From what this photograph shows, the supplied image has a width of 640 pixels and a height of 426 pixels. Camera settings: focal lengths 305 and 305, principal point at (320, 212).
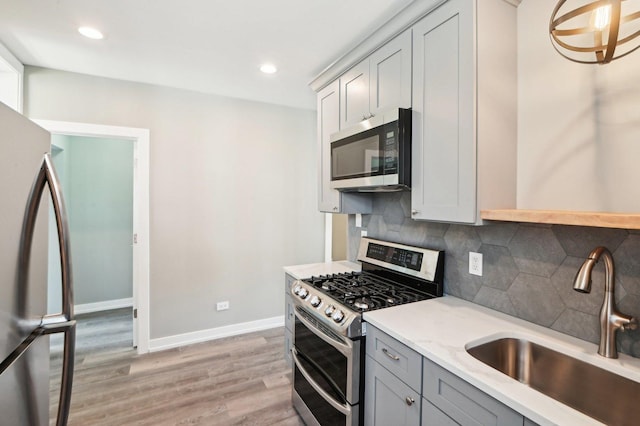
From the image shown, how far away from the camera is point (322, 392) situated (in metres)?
1.76

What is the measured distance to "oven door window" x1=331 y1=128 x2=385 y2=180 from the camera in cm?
187

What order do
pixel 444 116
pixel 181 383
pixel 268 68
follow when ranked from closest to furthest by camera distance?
1. pixel 444 116
2. pixel 181 383
3. pixel 268 68

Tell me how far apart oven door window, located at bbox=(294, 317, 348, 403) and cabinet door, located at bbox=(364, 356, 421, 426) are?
0.13 meters

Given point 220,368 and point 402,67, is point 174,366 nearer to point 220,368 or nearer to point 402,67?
point 220,368

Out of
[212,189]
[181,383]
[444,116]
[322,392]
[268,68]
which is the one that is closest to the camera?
[444,116]

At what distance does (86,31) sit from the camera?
207 centimetres

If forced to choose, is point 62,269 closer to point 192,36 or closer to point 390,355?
point 390,355

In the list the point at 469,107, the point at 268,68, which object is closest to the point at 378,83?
the point at 469,107

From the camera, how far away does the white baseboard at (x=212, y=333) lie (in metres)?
3.09

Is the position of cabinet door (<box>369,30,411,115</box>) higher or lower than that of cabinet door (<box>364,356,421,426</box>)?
higher

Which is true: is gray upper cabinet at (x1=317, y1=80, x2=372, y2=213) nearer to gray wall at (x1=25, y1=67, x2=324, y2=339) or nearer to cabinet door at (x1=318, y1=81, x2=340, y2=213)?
cabinet door at (x1=318, y1=81, x2=340, y2=213)

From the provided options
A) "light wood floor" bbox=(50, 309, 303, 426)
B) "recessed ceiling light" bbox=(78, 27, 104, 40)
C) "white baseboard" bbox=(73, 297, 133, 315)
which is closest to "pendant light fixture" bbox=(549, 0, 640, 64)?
"light wood floor" bbox=(50, 309, 303, 426)

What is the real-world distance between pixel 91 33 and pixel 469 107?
248 centimetres

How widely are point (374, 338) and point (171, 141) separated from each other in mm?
2749
